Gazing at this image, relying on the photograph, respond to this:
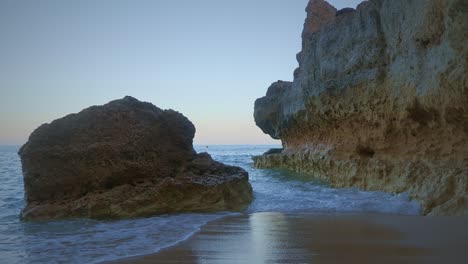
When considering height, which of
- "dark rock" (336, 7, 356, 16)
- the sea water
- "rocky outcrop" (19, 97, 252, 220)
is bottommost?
the sea water

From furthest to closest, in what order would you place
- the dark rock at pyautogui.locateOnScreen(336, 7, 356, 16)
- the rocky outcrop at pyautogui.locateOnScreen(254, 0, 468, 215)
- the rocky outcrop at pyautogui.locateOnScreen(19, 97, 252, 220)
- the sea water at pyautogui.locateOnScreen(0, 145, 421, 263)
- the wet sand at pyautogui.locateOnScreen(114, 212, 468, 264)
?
the dark rock at pyautogui.locateOnScreen(336, 7, 356, 16), the rocky outcrop at pyautogui.locateOnScreen(19, 97, 252, 220), the rocky outcrop at pyautogui.locateOnScreen(254, 0, 468, 215), the sea water at pyautogui.locateOnScreen(0, 145, 421, 263), the wet sand at pyautogui.locateOnScreen(114, 212, 468, 264)

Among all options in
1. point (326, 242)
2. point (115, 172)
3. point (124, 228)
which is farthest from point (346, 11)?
point (124, 228)

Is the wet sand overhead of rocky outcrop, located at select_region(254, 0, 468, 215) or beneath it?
beneath

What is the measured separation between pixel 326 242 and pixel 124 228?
2724 millimetres

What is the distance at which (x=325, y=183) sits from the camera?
32.9 ft

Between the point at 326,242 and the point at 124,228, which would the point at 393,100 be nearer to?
the point at 326,242

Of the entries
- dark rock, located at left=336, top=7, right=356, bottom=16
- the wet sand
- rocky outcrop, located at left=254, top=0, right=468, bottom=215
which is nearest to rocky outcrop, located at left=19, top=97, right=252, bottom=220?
the wet sand

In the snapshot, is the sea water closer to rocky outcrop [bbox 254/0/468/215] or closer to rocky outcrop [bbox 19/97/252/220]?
rocky outcrop [bbox 19/97/252/220]

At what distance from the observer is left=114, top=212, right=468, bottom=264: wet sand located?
312cm

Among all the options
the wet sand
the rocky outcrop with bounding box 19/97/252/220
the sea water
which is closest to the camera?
the wet sand

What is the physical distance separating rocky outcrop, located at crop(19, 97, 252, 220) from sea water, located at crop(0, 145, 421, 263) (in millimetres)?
334

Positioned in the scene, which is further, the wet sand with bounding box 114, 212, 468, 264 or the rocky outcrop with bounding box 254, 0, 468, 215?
the rocky outcrop with bounding box 254, 0, 468, 215

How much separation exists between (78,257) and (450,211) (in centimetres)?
482

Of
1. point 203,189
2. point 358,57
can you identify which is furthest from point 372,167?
point 203,189
